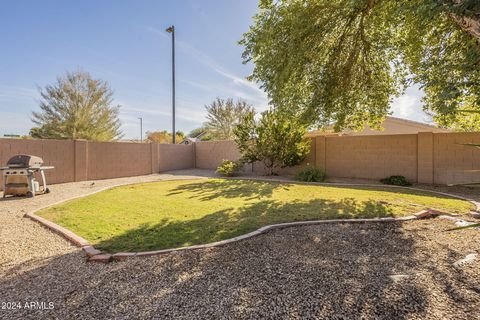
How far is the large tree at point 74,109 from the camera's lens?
20.6 m

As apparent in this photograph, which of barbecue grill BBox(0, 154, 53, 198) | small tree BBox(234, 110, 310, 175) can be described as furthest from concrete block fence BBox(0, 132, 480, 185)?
barbecue grill BBox(0, 154, 53, 198)

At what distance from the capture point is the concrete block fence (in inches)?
360

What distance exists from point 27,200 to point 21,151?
3.30m

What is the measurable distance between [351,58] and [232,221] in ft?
21.9

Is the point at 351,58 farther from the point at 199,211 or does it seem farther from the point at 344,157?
the point at 199,211

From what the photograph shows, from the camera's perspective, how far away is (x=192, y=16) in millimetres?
10570

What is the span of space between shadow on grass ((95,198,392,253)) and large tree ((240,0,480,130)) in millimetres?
2812

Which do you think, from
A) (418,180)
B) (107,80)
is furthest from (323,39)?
(107,80)

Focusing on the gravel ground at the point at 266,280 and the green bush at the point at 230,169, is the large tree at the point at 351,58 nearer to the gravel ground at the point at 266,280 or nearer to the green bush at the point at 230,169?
the gravel ground at the point at 266,280

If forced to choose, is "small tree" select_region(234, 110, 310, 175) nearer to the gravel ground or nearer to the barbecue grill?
the gravel ground

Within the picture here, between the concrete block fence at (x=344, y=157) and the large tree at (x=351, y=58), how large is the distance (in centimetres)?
122

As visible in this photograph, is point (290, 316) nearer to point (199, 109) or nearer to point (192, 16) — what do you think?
point (192, 16)

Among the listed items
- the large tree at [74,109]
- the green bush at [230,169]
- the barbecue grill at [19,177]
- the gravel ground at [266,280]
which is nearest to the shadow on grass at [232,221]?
the gravel ground at [266,280]

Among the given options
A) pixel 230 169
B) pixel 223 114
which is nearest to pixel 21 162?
pixel 230 169
